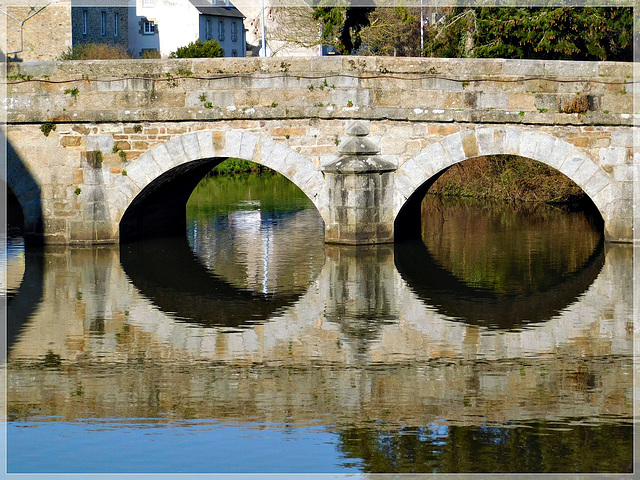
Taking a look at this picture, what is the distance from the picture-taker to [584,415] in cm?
704

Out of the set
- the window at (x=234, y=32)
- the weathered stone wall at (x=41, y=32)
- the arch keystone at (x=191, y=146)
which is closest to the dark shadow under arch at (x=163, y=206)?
the arch keystone at (x=191, y=146)

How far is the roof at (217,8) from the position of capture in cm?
4442

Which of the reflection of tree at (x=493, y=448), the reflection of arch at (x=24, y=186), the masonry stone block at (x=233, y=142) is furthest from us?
the reflection of arch at (x=24, y=186)

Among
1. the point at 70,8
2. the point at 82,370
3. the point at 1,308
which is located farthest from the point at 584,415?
the point at 70,8

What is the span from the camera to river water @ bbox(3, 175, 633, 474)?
6.46 m

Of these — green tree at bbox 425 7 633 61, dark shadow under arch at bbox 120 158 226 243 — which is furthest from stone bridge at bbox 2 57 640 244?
green tree at bbox 425 7 633 61

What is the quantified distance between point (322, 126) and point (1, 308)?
5.09 meters

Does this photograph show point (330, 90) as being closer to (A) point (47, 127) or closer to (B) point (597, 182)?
(B) point (597, 182)

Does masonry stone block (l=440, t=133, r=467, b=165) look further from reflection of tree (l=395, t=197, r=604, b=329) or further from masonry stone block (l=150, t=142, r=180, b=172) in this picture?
masonry stone block (l=150, t=142, r=180, b=172)

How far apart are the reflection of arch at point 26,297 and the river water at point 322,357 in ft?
0.13

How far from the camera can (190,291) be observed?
11930 mm

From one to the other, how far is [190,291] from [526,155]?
4857 mm

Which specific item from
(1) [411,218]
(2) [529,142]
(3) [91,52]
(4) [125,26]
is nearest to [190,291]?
(2) [529,142]

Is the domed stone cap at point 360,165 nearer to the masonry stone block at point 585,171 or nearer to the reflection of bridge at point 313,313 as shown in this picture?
the reflection of bridge at point 313,313
